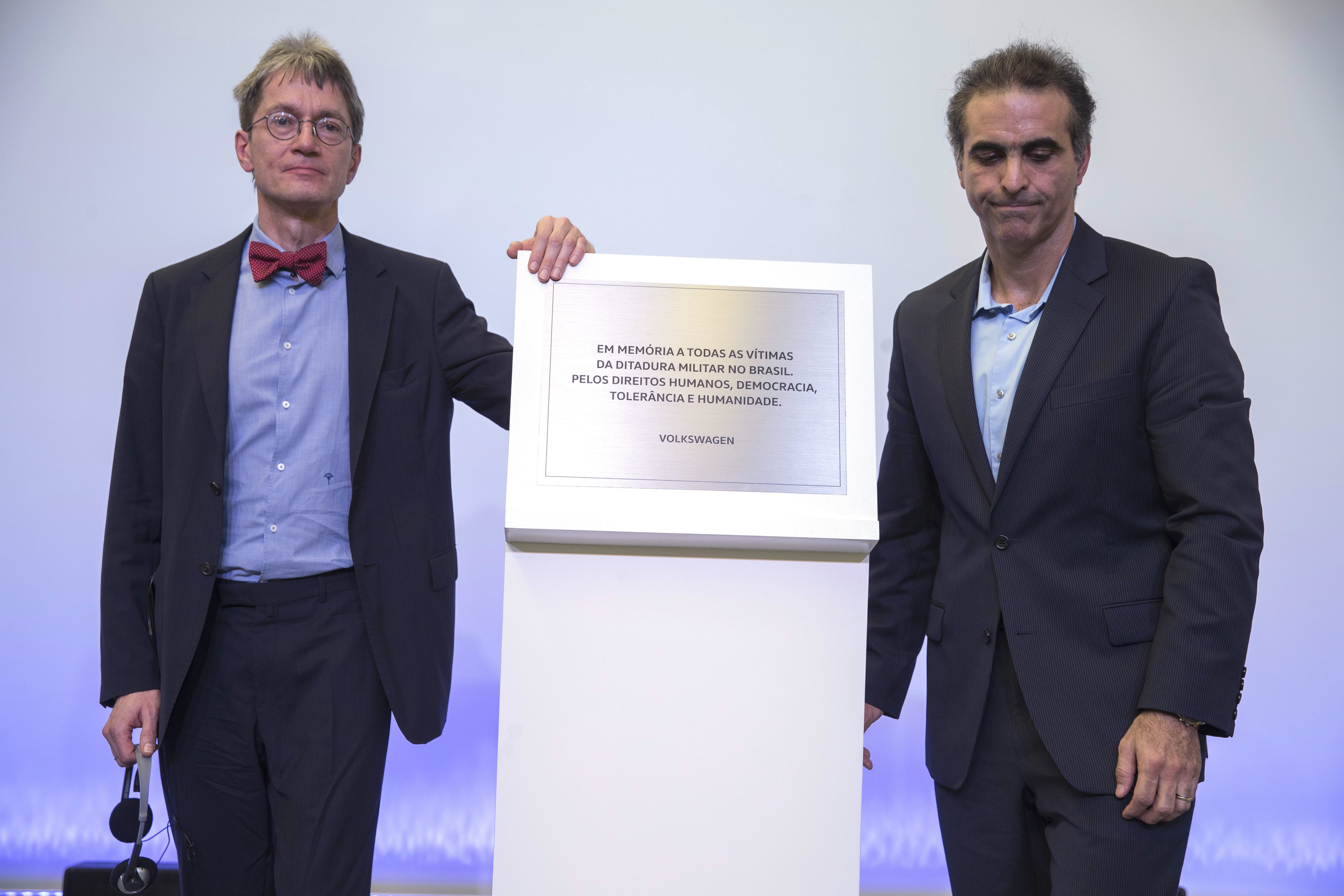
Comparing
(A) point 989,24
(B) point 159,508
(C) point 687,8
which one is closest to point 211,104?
(C) point 687,8

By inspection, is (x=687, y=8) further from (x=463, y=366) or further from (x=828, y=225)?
(x=463, y=366)

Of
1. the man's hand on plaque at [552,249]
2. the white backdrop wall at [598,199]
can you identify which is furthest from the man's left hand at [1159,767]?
the white backdrop wall at [598,199]

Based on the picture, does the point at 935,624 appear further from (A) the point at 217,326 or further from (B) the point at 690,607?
(A) the point at 217,326

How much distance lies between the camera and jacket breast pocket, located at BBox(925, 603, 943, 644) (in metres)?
1.67

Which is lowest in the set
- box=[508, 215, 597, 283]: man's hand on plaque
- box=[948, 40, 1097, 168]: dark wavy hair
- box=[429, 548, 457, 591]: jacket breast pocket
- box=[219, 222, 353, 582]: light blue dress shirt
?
box=[429, 548, 457, 591]: jacket breast pocket

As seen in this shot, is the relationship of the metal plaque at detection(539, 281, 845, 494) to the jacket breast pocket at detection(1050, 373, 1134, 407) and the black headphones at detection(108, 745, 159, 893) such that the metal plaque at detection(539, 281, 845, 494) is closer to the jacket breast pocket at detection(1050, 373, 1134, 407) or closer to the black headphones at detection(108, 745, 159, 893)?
the jacket breast pocket at detection(1050, 373, 1134, 407)

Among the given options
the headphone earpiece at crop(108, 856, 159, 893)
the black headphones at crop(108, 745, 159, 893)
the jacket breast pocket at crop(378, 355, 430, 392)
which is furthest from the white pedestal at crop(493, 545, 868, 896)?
the headphone earpiece at crop(108, 856, 159, 893)

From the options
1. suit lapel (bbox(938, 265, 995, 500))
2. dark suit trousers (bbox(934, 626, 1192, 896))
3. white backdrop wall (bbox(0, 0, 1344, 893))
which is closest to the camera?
dark suit trousers (bbox(934, 626, 1192, 896))

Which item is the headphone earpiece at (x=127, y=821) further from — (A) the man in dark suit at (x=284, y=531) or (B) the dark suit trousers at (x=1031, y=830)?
(B) the dark suit trousers at (x=1031, y=830)

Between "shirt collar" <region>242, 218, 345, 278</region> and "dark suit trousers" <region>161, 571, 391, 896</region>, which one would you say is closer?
"dark suit trousers" <region>161, 571, 391, 896</region>

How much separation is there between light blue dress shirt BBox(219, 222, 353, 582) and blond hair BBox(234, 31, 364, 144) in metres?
0.36

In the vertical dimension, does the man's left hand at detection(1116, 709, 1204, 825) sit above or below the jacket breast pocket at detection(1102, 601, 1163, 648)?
below

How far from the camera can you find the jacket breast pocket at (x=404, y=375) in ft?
5.72

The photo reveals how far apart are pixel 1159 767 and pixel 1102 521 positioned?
1.17 feet
